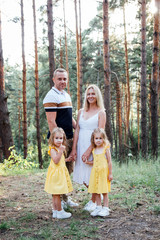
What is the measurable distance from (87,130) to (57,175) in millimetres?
923

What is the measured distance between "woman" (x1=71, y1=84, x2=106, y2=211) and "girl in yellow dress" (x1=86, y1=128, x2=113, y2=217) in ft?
0.44

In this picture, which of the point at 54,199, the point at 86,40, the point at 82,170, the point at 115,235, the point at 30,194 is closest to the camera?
the point at 115,235

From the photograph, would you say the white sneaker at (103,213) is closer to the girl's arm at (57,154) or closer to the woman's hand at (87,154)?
the woman's hand at (87,154)

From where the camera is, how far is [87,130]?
422cm

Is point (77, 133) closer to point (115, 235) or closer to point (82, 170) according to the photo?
point (82, 170)

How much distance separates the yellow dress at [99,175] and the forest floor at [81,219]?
0.46 m

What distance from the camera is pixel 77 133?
4.32 meters

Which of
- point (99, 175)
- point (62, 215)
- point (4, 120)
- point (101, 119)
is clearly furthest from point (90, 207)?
point (4, 120)

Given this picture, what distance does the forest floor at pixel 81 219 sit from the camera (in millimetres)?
3291

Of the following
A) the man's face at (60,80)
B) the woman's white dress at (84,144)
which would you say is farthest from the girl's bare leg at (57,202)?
the man's face at (60,80)

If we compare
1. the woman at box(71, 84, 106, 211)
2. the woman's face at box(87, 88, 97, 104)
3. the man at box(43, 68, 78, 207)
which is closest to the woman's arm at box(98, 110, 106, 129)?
the woman at box(71, 84, 106, 211)

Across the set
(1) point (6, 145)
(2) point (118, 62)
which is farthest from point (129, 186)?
(2) point (118, 62)

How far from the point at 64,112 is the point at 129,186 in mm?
2766

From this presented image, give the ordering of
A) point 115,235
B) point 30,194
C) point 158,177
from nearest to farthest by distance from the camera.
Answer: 1. point 115,235
2. point 30,194
3. point 158,177
